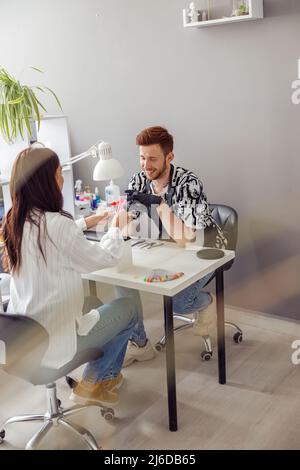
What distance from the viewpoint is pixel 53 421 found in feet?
7.48

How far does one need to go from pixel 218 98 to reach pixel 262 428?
1.85 m

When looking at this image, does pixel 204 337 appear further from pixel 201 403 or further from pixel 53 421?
pixel 53 421

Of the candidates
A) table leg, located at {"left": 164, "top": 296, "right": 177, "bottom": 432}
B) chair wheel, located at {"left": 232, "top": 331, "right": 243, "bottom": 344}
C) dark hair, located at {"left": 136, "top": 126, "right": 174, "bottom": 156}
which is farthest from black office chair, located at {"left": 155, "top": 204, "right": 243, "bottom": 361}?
table leg, located at {"left": 164, "top": 296, "right": 177, "bottom": 432}

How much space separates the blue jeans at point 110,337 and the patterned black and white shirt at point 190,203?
0.56 meters

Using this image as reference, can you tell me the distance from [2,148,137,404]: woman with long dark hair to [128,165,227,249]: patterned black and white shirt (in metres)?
0.66

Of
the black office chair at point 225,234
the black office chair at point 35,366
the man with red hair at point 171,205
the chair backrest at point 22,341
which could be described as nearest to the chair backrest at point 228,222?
the black office chair at point 225,234

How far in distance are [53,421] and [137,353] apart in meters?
0.75

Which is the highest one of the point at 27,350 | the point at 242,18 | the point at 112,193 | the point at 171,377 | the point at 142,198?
the point at 242,18

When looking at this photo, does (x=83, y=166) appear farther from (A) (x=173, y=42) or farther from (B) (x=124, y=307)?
(B) (x=124, y=307)

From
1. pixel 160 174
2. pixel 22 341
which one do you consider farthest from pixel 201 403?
pixel 160 174

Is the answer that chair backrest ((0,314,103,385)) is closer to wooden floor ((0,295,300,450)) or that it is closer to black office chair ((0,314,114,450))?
black office chair ((0,314,114,450))

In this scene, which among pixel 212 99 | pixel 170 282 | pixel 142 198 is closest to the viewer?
pixel 170 282

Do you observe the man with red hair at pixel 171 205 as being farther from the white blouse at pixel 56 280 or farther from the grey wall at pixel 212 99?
the white blouse at pixel 56 280

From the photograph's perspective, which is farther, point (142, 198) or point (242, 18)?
point (242, 18)
